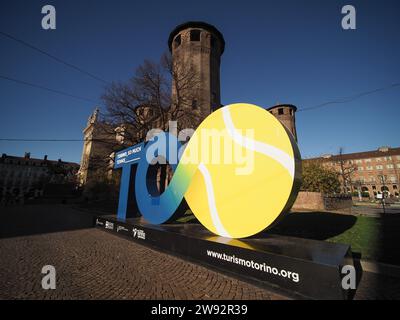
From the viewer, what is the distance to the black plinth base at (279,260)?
3215mm

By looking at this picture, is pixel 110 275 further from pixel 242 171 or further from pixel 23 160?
pixel 23 160

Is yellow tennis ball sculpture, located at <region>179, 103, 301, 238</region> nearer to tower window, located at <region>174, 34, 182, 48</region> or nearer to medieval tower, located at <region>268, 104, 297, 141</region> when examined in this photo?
tower window, located at <region>174, 34, 182, 48</region>

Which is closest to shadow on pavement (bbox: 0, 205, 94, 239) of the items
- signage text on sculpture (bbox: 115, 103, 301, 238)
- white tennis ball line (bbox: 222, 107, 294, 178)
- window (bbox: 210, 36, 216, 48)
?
signage text on sculpture (bbox: 115, 103, 301, 238)

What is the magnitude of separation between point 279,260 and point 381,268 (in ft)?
Result: 10.7

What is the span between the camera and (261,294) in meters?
3.68

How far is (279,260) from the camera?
3.77 m

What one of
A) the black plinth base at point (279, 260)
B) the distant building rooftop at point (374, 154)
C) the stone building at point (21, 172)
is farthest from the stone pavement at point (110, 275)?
the stone building at point (21, 172)

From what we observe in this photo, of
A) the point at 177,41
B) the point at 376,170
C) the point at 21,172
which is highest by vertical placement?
the point at 177,41

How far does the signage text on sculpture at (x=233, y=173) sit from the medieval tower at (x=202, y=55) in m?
18.5

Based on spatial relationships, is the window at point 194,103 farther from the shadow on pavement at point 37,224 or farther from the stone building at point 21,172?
the stone building at point 21,172

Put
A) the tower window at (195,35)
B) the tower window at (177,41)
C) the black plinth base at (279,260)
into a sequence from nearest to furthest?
the black plinth base at (279,260) < the tower window at (195,35) < the tower window at (177,41)

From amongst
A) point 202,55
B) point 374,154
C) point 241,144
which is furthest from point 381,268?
point 374,154

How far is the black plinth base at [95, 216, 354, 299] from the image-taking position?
3215mm
